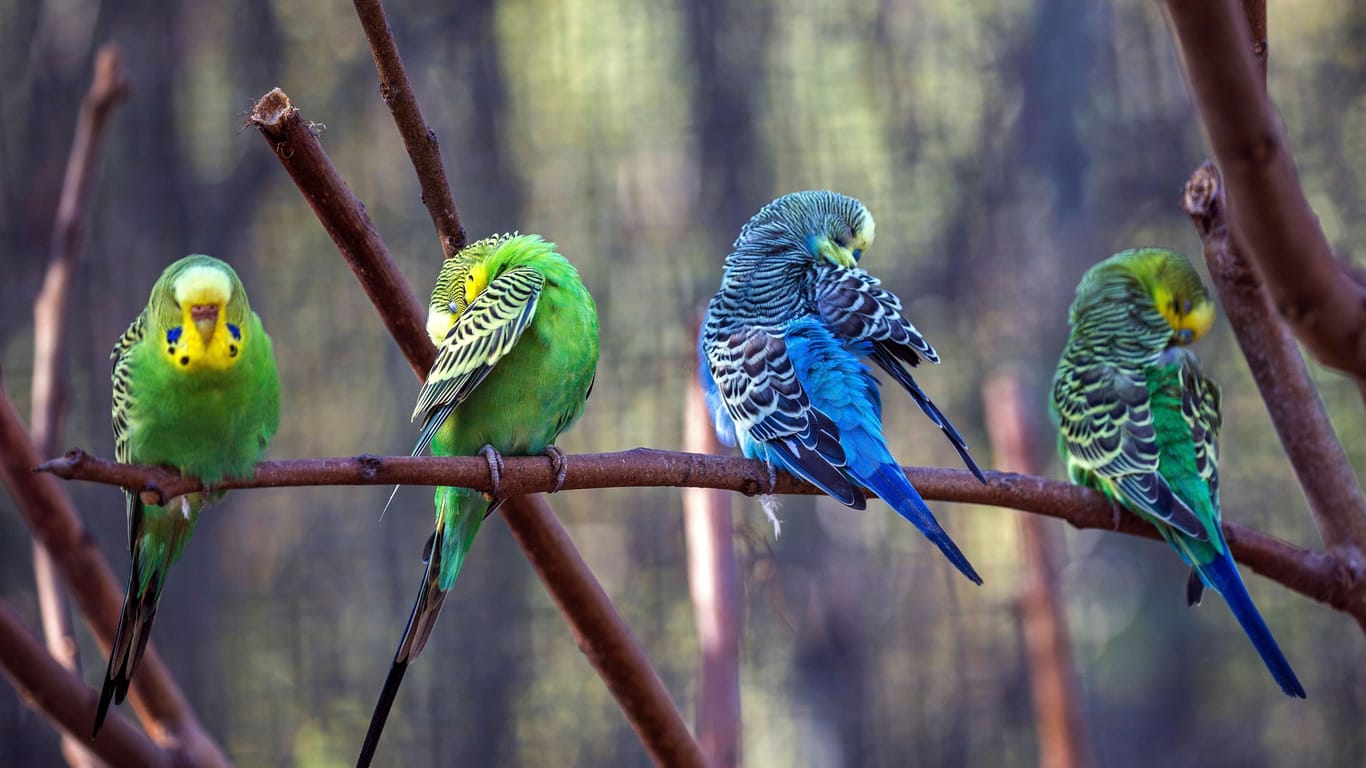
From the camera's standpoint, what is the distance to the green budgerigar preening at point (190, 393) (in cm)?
127

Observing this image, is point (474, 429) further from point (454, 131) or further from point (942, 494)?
point (454, 131)

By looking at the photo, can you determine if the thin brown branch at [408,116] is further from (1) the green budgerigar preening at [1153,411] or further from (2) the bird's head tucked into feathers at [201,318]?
(1) the green budgerigar preening at [1153,411]

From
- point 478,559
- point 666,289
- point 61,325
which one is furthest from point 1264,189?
point 478,559

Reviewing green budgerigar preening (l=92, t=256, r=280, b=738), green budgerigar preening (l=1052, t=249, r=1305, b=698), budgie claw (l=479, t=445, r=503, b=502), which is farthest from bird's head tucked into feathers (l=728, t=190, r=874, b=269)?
green budgerigar preening (l=92, t=256, r=280, b=738)

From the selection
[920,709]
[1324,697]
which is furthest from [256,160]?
[1324,697]

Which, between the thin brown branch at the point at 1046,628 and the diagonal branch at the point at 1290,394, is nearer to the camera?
the diagonal branch at the point at 1290,394

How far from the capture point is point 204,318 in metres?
1.27

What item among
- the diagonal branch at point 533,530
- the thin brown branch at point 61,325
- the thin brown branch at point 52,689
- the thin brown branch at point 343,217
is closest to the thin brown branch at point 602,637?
the diagonal branch at point 533,530

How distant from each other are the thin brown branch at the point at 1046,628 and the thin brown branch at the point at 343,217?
4.27ft

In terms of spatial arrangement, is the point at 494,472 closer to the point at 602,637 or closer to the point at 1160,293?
the point at 602,637

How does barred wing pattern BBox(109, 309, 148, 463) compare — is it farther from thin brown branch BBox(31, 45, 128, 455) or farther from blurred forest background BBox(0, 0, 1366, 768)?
blurred forest background BBox(0, 0, 1366, 768)

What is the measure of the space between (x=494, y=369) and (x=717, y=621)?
2.01 feet

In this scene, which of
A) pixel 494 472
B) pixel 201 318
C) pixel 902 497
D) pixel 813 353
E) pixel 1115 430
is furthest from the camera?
pixel 1115 430

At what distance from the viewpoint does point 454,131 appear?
359 centimetres
